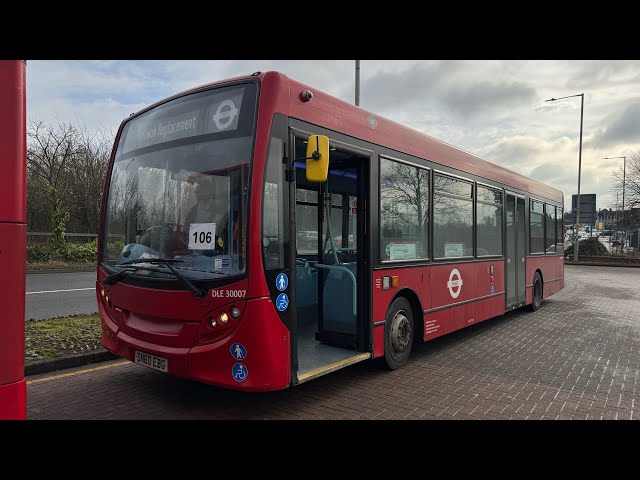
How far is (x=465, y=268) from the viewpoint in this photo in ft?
25.1

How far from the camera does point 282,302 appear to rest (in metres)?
4.15

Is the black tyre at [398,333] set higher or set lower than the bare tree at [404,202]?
lower

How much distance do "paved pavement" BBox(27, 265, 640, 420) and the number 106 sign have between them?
1.61 metres

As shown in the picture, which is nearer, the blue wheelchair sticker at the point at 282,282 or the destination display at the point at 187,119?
the blue wheelchair sticker at the point at 282,282

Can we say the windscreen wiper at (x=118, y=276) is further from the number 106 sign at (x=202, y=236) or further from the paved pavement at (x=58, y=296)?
the paved pavement at (x=58, y=296)

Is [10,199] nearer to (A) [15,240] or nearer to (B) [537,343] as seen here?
(A) [15,240]

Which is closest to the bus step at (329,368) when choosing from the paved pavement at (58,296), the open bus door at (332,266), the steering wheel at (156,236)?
the open bus door at (332,266)

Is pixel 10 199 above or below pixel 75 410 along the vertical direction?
above

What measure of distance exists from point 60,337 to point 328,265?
4.17m

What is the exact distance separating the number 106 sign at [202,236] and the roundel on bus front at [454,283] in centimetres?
417

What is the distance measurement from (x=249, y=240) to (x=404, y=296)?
116 inches

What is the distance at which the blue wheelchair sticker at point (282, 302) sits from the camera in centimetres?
411

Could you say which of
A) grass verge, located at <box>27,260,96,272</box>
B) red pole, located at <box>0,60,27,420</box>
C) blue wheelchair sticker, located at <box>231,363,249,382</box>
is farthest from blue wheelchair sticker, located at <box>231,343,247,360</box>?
grass verge, located at <box>27,260,96,272</box>
